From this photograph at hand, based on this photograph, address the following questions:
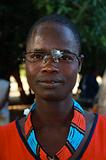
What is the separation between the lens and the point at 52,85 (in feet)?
4.64

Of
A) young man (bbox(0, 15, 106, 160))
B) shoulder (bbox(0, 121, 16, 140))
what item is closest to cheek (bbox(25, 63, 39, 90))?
young man (bbox(0, 15, 106, 160))

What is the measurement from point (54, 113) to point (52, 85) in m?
0.12

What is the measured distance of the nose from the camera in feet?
4.64

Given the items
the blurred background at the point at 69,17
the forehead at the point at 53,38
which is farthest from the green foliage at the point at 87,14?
the forehead at the point at 53,38

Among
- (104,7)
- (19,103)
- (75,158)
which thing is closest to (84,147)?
(75,158)

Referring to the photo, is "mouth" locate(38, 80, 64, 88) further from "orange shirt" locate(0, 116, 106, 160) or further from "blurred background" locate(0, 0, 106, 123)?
"blurred background" locate(0, 0, 106, 123)

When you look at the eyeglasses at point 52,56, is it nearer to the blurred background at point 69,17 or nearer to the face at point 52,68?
the face at point 52,68

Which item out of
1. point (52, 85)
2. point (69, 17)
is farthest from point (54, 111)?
point (69, 17)

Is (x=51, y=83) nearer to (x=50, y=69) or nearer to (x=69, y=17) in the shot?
(x=50, y=69)

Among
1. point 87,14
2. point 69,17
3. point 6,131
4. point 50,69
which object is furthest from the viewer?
point 69,17

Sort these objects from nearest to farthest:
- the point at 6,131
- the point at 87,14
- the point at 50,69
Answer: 1. the point at 50,69
2. the point at 6,131
3. the point at 87,14

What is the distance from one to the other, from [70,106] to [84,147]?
149 millimetres

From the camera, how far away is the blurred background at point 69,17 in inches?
215

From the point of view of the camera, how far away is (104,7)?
530cm
